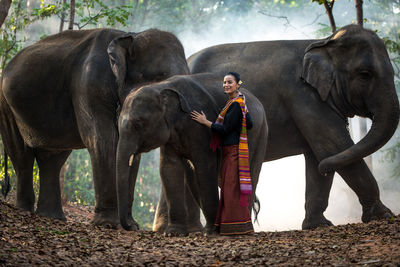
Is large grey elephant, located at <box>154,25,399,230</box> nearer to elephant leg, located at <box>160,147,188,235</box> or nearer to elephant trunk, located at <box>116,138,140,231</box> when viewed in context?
elephant leg, located at <box>160,147,188,235</box>

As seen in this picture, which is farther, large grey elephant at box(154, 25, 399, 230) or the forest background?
the forest background

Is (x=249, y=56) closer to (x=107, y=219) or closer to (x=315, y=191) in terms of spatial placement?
(x=315, y=191)

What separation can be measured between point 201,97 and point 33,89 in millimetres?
2511

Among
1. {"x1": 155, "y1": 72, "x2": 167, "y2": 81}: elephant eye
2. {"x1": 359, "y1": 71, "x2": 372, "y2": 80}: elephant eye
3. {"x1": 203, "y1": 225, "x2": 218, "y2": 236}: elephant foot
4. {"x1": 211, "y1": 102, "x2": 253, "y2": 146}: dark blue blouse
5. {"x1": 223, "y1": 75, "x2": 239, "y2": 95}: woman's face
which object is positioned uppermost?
{"x1": 359, "y1": 71, "x2": 372, "y2": 80}: elephant eye

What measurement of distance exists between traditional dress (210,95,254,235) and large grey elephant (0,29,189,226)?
1.19 meters

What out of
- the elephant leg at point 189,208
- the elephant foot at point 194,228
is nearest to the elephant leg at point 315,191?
the elephant leg at point 189,208

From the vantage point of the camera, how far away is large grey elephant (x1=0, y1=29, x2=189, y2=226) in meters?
6.68

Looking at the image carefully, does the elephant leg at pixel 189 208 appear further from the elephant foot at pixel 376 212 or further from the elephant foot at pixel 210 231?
the elephant foot at pixel 376 212

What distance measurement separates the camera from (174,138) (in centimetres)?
600

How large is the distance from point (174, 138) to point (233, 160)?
63 centimetres

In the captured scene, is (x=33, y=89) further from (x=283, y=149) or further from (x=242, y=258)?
(x=242, y=258)

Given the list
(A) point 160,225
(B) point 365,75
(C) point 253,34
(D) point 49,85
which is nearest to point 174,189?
(A) point 160,225

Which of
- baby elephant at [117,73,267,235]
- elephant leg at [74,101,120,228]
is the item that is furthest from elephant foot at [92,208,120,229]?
baby elephant at [117,73,267,235]

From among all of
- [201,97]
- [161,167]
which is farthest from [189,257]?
[201,97]
